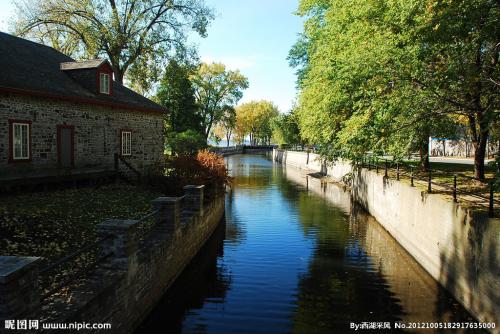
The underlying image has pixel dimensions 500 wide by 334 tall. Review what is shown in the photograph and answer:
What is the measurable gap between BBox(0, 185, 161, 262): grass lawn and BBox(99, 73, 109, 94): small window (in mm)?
6416

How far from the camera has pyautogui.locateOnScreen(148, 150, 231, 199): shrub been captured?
18141mm

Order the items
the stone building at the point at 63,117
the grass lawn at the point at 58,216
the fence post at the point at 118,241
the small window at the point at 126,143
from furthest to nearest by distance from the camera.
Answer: the small window at the point at 126,143 < the stone building at the point at 63,117 < the grass lawn at the point at 58,216 < the fence post at the point at 118,241

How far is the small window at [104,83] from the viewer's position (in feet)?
72.1

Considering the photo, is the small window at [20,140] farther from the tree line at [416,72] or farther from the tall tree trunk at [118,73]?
the tall tree trunk at [118,73]

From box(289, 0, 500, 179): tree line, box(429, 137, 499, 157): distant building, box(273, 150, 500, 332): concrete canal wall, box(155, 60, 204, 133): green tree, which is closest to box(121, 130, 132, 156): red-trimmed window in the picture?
box(289, 0, 500, 179): tree line

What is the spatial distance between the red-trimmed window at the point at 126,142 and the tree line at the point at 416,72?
12885mm

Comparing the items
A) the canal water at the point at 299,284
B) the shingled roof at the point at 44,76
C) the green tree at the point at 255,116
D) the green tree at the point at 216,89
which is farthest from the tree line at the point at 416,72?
the green tree at the point at 255,116

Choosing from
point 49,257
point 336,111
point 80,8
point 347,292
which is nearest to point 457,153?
point 336,111

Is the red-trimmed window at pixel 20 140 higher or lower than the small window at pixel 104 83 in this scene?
lower

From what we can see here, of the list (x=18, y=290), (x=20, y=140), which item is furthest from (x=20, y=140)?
(x=18, y=290)

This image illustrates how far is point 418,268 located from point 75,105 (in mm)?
17904

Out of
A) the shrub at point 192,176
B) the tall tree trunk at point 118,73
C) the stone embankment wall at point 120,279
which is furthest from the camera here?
the tall tree trunk at point 118,73

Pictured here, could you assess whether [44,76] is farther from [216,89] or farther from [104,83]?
[216,89]

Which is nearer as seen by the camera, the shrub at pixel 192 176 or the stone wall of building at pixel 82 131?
the stone wall of building at pixel 82 131
